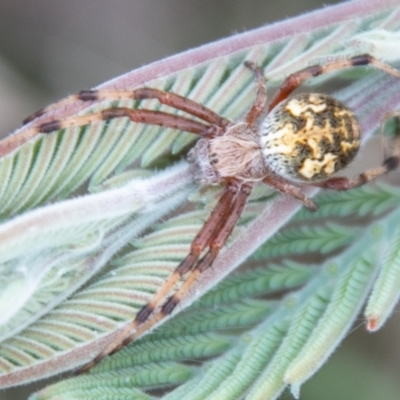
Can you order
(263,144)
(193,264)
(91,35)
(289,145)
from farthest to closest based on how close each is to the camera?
(91,35), (263,144), (289,145), (193,264)

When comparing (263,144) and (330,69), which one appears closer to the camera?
(330,69)

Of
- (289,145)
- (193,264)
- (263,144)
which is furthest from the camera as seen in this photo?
(263,144)

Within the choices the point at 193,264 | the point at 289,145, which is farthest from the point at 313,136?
the point at 193,264

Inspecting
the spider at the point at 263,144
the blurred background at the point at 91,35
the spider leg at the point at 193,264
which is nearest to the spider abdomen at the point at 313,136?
the spider at the point at 263,144

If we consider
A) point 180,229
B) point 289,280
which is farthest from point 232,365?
point 180,229

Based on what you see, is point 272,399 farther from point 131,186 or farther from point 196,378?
point 131,186

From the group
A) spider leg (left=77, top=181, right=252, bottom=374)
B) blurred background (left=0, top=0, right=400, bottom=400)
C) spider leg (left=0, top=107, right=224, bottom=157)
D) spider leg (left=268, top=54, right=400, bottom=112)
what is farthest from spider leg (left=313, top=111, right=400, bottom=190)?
blurred background (left=0, top=0, right=400, bottom=400)

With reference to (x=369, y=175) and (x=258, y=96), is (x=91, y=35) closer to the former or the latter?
(x=258, y=96)

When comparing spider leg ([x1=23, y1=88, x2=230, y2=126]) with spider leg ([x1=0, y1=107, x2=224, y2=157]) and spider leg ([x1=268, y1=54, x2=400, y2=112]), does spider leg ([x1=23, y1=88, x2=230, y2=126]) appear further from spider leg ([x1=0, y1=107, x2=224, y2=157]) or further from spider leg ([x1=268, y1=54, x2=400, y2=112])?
spider leg ([x1=268, y1=54, x2=400, y2=112])
